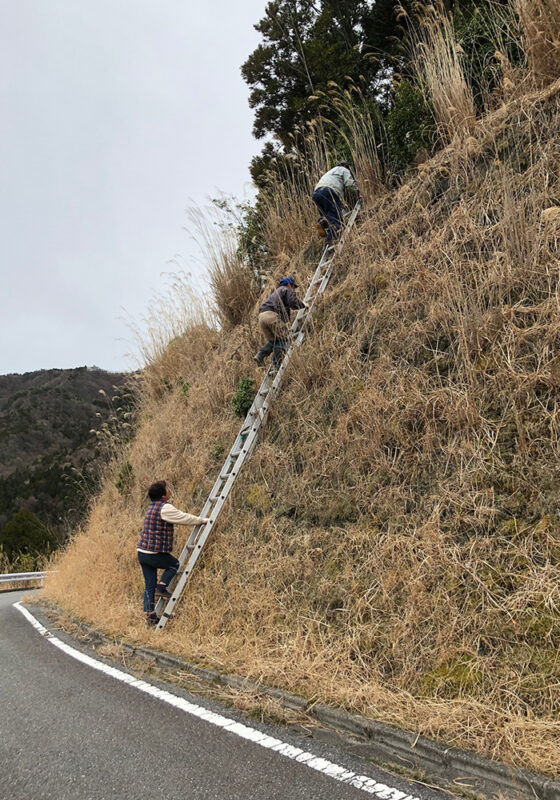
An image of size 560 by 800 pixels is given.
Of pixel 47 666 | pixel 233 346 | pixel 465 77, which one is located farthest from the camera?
pixel 233 346

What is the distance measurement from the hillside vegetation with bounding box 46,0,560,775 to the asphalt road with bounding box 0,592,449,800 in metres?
0.64

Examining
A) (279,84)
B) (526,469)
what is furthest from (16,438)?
(526,469)

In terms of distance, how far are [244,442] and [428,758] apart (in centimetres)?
461

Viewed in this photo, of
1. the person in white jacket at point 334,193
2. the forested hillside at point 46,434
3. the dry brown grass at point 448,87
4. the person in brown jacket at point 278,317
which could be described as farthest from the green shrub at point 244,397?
the forested hillside at point 46,434

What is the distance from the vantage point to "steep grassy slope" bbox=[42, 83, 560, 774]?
11.3 ft

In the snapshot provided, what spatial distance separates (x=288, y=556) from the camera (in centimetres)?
532

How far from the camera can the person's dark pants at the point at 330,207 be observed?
862cm

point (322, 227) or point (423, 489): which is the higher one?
point (322, 227)

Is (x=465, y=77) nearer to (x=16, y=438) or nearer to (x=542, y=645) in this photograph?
(x=542, y=645)

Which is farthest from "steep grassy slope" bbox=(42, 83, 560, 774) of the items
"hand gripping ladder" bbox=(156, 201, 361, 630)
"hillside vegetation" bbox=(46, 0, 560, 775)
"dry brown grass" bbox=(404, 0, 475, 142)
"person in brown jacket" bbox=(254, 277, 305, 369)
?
"dry brown grass" bbox=(404, 0, 475, 142)

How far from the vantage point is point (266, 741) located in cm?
343

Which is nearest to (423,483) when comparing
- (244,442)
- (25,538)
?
(244,442)

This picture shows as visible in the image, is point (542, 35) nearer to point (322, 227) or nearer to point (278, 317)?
point (322, 227)

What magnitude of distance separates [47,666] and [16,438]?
183 ft
